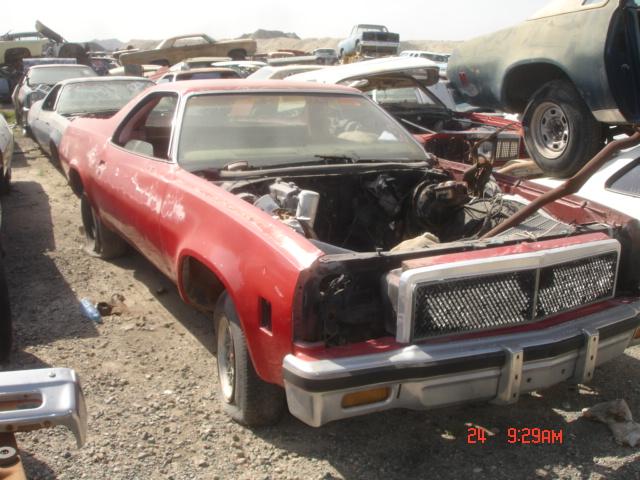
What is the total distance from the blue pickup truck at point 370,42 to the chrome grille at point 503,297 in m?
21.6

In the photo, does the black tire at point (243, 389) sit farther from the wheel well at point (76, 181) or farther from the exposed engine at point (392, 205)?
the wheel well at point (76, 181)

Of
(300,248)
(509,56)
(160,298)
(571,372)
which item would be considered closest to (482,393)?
(571,372)

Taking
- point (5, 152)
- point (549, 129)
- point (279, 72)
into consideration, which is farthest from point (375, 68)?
point (279, 72)

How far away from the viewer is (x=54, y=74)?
1212cm

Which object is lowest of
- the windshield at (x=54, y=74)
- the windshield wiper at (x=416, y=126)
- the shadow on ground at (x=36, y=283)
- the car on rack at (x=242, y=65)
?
the shadow on ground at (x=36, y=283)

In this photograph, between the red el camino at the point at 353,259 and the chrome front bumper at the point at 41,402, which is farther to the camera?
the red el camino at the point at 353,259

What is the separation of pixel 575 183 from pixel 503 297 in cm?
78

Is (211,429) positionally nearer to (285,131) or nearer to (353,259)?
(353,259)

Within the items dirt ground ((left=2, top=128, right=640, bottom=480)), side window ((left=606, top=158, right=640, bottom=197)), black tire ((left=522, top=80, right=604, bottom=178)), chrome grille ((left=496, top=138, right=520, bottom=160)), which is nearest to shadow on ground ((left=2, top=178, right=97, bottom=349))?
dirt ground ((left=2, top=128, right=640, bottom=480))

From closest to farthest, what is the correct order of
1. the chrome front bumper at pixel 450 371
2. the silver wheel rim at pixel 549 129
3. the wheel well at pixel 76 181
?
the chrome front bumper at pixel 450 371, the wheel well at pixel 76 181, the silver wheel rim at pixel 549 129

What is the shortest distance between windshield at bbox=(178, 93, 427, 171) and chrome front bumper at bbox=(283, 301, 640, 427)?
1.69 meters

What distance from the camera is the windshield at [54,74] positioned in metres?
11.8

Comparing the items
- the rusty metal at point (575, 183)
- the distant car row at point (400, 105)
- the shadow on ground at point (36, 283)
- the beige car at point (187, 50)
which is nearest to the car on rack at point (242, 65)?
the beige car at point (187, 50)

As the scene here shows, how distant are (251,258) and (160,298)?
2100 mm
